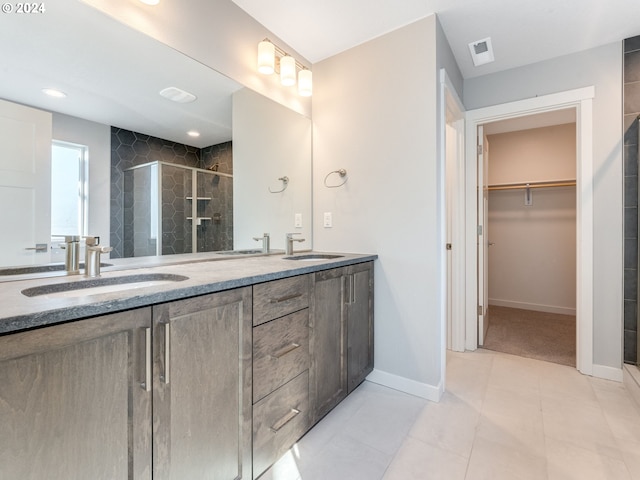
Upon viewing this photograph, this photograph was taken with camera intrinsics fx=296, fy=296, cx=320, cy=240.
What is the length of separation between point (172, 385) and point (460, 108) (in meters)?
2.77

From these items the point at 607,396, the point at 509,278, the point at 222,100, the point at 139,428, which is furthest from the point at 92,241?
the point at 509,278

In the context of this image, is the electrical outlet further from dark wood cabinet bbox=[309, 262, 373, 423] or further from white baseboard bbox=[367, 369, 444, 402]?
white baseboard bbox=[367, 369, 444, 402]

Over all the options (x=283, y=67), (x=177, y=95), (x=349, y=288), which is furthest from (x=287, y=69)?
(x=349, y=288)

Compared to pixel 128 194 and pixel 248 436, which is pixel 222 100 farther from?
pixel 248 436

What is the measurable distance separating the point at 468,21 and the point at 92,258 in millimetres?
2515

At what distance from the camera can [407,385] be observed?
78.0 inches

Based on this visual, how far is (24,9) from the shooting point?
42.0 inches

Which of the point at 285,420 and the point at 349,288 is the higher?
the point at 349,288

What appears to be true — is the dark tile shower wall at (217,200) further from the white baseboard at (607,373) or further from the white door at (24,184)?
the white baseboard at (607,373)

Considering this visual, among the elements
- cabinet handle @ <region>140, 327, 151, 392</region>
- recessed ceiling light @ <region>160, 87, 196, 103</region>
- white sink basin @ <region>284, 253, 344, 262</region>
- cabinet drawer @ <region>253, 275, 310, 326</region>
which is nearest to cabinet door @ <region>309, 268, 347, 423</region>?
cabinet drawer @ <region>253, 275, 310, 326</region>

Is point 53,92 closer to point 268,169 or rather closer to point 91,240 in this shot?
point 91,240

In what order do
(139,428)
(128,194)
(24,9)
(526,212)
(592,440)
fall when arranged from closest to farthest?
1. (139,428)
2. (24,9)
3. (128,194)
4. (592,440)
5. (526,212)

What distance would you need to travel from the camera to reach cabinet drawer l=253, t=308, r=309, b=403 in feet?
3.93

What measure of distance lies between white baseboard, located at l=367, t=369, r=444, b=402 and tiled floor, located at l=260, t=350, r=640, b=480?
4 centimetres
